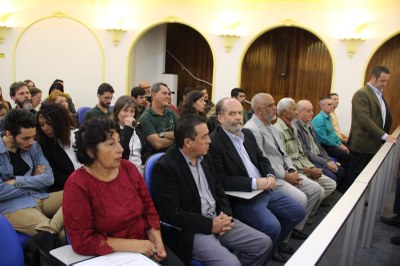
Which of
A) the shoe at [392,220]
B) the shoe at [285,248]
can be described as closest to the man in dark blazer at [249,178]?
the shoe at [285,248]

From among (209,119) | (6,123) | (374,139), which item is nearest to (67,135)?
(6,123)

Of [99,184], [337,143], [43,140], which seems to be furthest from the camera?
[337,143]

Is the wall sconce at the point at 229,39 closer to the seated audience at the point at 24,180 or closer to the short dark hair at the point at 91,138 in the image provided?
the seated audience at the point at 24,180

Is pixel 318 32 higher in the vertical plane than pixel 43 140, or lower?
higher

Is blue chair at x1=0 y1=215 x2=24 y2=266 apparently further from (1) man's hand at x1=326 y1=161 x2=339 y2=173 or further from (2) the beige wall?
(2) the beige wall

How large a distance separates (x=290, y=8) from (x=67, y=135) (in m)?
5.21

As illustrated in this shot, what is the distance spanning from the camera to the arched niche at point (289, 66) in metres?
7.43

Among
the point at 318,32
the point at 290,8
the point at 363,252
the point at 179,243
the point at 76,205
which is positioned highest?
the point at 290,8

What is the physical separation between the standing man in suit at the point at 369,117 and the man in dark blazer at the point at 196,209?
2401mm

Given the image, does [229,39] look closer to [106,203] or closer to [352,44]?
[352,44]

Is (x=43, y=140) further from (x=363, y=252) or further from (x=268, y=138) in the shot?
(x=363, y=252)

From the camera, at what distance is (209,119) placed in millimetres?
3828

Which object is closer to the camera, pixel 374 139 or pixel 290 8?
pixel 374 139

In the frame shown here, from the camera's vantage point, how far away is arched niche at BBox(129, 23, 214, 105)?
8.02 metres
